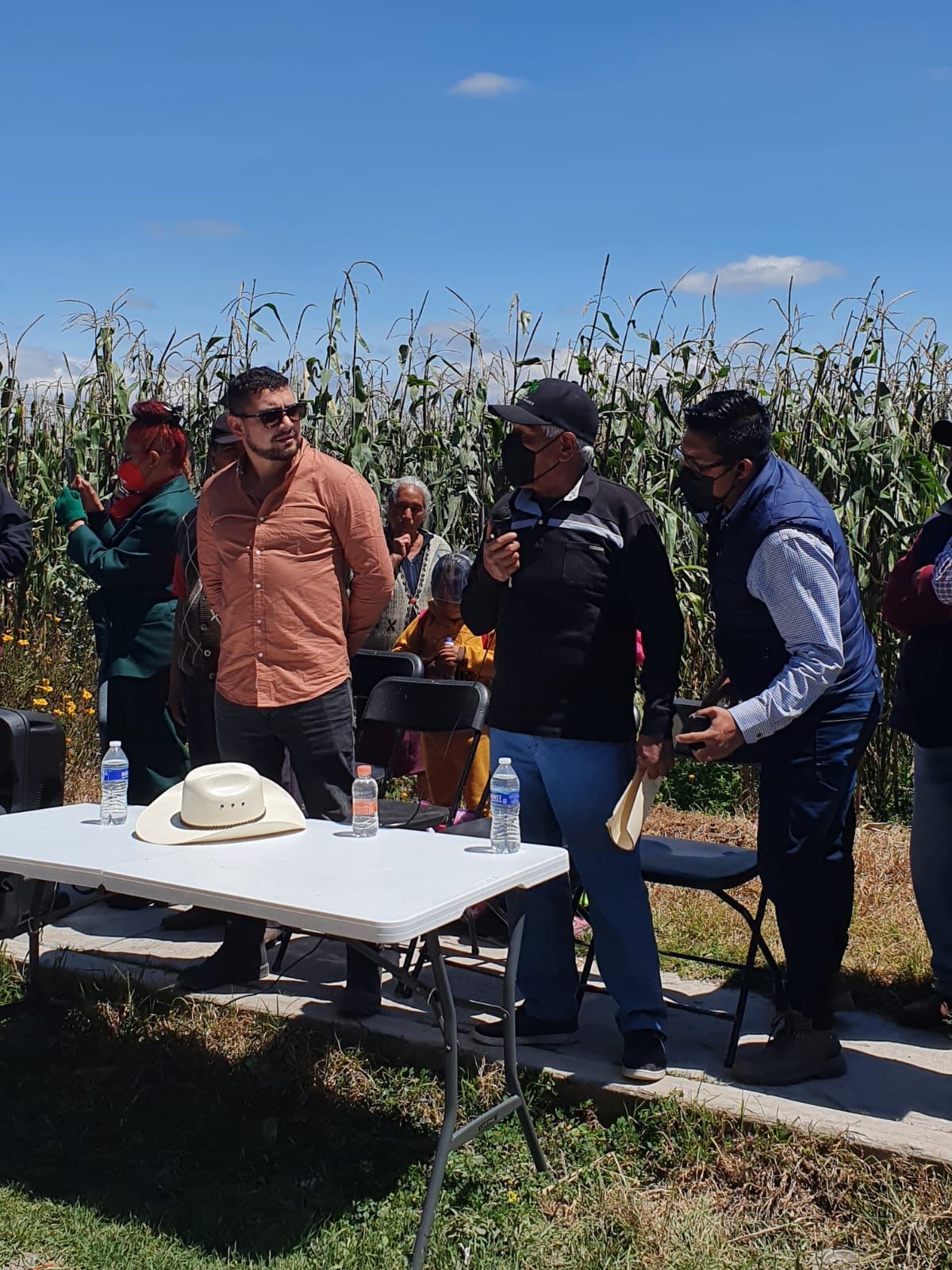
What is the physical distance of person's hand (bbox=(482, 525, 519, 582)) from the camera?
3955mm

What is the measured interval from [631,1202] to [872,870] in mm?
3148

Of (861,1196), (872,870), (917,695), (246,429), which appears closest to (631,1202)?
(861,1196)

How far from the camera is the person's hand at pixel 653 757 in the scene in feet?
12.7

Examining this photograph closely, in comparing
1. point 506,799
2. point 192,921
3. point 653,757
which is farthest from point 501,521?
point 192,921

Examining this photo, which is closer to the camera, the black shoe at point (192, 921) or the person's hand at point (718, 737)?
the person's hand at point (718, 737)

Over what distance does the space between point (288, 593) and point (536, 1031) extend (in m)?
1.68

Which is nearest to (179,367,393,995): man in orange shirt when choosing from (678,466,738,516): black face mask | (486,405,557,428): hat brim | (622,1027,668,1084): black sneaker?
(486,405,557,428): hat brim

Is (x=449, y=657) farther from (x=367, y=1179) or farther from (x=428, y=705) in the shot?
(x=367, y=1179)

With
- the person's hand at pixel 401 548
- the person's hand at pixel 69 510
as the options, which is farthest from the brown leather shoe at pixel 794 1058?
the person's hand at pixel 69 510

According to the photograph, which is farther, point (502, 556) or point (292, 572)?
point (292, 572)

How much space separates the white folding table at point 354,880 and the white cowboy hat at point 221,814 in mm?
36

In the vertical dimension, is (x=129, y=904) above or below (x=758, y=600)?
below

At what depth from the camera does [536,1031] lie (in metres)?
4.22

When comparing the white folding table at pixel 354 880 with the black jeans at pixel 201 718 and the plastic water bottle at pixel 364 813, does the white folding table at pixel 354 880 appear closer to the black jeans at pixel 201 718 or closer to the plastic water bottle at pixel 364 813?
the plastic water bottle at pixel 364 813
